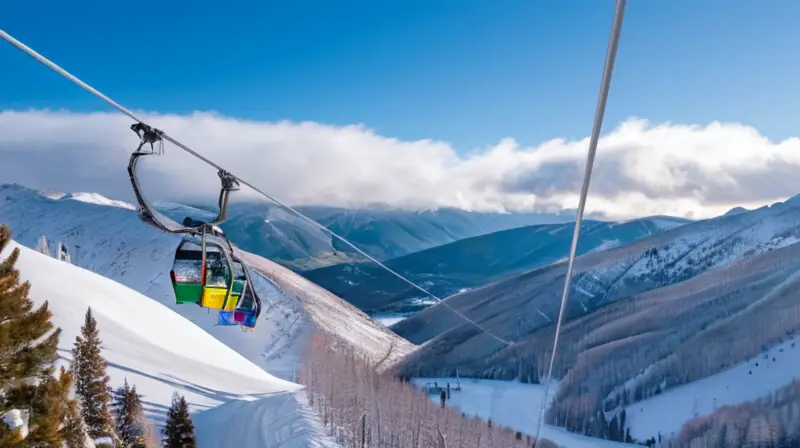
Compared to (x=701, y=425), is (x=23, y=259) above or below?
above

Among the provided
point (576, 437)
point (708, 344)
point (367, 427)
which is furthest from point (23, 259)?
point (708, 344)

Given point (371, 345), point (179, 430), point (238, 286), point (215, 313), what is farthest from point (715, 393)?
point (238, 286)

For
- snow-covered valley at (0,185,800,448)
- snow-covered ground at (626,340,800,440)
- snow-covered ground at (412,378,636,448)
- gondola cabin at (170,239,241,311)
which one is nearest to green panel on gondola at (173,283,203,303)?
gondola cabin at (170,239,241,311)

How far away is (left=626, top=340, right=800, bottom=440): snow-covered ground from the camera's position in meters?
115

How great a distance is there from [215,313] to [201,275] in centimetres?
12652

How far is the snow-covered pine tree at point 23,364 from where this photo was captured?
1301cm

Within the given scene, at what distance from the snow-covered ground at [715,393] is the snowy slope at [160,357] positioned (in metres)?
79.8

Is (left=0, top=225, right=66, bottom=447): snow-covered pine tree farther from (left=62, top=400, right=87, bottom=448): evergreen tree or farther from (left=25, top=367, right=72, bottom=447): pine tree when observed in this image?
(left=62, top=400, right=87, bottom=448): evergreen tree

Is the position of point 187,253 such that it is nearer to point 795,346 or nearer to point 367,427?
point 367,427

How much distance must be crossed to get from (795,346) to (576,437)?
6039 cm

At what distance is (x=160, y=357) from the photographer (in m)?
64.8

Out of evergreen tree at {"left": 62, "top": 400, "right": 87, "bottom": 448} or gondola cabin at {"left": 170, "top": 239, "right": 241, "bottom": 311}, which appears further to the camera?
evergreen tree at {"left": 62, "top": 400, "right": 87, "bottom": 448}

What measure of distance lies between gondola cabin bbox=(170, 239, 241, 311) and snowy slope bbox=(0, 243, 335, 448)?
35444 mm

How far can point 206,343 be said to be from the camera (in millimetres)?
82812
